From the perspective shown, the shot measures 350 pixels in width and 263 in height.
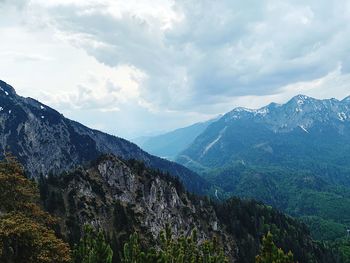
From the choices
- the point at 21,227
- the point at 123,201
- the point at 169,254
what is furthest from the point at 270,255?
the point at 123,201

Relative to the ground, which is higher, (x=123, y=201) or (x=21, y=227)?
(x=21, y=227)

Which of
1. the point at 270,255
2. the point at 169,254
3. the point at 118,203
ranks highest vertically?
the point at 118,203

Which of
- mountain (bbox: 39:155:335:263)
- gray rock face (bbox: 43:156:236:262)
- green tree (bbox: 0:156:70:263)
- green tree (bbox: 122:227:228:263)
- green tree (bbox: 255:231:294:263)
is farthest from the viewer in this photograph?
gray rock face (bbox: 43:156:236:262)

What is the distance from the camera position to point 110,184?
585 ft

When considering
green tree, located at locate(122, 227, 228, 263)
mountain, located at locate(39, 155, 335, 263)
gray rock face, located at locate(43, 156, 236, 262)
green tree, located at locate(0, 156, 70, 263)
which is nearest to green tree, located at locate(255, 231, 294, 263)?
green tree, located at locate(122, 227, 228, 263)

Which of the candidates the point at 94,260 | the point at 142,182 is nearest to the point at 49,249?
the point at 94,260

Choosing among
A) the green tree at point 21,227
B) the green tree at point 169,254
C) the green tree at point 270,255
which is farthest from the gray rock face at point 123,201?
the green tree at point 21,227

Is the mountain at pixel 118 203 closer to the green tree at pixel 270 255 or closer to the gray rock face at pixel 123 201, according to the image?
the gray rock face at pixel 123 201

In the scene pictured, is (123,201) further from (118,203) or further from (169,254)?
(169,254)

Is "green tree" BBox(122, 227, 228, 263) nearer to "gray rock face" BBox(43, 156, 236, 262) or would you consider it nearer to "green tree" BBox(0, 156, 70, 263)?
"green tree" BBox(0, 156, 70, 263)

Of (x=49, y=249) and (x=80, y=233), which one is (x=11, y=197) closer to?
(x=49, y=249)

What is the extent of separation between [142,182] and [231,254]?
51959 mm

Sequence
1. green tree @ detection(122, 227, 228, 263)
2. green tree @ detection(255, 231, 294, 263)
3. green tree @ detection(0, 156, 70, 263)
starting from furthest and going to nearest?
green tree @ detection(122, 227, 228, 263) → green tree @ detection(255, 231, 294, 263) → green tree @ detection(0, 156, 70, 263)

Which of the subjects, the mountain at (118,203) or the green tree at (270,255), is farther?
the mountain at (118,203)
